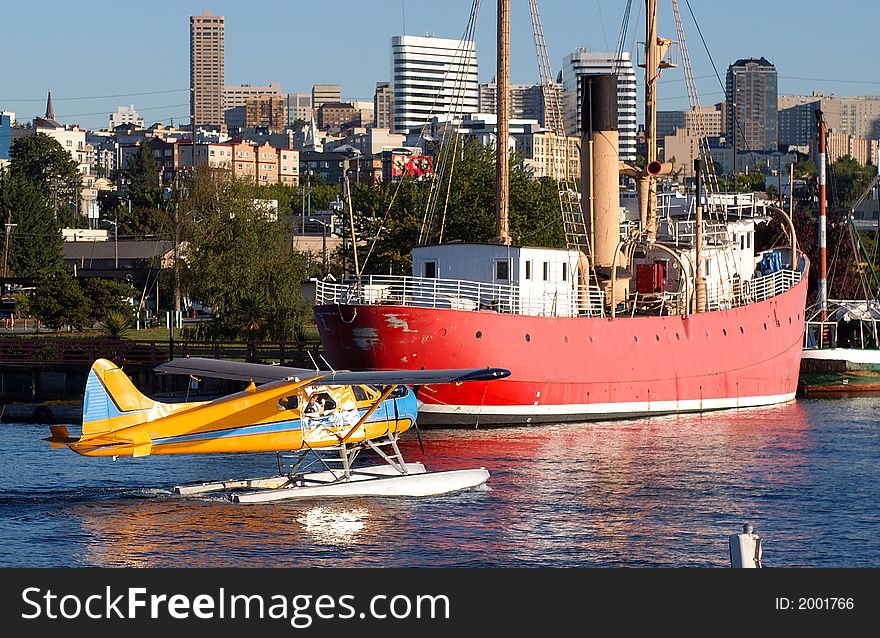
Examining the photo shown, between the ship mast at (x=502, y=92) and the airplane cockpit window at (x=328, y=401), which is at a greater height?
the ship mast at (x=502, y=92)

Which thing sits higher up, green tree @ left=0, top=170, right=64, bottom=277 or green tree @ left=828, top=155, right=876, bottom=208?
green tree @ left=828, top=155, right=876, bottom=208

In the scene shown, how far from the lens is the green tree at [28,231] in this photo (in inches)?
3952

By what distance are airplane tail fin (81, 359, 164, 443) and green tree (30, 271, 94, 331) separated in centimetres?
3959

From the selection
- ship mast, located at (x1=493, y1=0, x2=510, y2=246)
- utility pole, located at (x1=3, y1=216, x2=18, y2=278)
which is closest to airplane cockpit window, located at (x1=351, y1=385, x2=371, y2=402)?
ship mast, located at (x1=493, y1=0, x2=510, y2=246)

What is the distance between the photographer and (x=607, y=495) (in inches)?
1179

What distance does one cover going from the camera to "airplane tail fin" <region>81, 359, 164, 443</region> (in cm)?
2642

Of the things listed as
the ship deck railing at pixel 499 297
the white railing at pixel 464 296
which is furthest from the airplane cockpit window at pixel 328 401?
the white railing at pixel 464 296

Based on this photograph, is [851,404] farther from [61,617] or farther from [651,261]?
[61,617]

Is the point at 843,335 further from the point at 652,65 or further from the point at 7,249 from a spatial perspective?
the point at 7,249

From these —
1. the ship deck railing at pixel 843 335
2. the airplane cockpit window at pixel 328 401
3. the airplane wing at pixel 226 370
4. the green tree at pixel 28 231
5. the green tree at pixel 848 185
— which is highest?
the green tree at pixel 848 185

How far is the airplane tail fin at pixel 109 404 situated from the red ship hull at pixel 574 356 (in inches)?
527

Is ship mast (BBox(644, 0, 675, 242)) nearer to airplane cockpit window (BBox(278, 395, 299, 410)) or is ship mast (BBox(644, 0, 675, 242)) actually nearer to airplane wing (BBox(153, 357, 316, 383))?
airplane wing (BBox(153, 357, 316, 383))

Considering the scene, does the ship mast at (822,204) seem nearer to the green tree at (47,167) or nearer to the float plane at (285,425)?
the float plane at (285,425)

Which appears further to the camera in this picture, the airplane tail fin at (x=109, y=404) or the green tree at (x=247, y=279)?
the green tree at (x=247, y=279)
